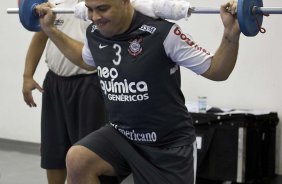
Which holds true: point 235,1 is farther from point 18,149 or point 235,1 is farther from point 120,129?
point 18,149

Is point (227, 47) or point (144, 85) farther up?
point (227, 47)

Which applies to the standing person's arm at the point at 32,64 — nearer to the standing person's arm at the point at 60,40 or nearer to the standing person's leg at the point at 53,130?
the standing person's leg at the point at 53,130

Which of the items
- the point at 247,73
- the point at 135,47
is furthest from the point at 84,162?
the point at 247,73

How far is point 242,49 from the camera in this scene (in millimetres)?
3605

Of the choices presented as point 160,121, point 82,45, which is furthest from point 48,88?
point 160,121

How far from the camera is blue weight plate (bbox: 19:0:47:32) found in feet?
7.43

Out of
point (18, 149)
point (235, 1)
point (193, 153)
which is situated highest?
point (235, 1)

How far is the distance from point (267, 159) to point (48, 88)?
1754 millimetres

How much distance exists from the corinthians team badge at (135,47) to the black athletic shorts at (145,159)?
0.36 m

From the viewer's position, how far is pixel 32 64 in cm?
258

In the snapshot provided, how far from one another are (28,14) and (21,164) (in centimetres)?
209

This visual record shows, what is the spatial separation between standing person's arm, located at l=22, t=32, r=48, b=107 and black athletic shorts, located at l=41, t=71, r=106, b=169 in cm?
9

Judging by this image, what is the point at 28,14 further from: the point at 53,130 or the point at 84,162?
the point at 84,162

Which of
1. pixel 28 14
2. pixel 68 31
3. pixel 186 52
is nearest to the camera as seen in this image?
pixel 186 52
